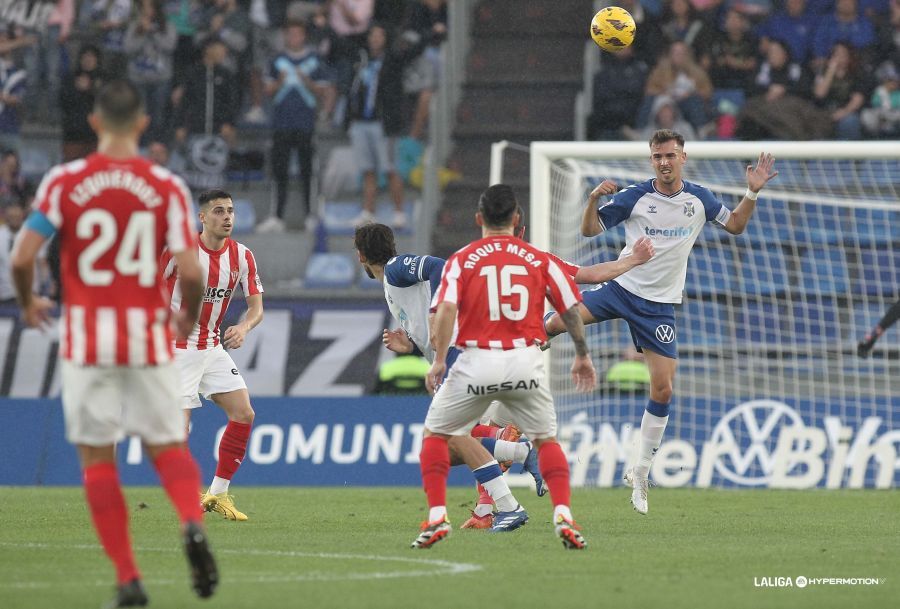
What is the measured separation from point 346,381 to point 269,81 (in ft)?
19.5

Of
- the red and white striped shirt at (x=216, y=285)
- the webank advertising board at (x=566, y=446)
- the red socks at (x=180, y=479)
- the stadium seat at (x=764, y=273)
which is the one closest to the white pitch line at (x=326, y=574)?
the red socks at (x=180, y=479)

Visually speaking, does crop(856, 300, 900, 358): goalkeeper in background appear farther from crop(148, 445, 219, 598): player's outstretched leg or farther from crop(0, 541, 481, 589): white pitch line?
crop(148, 445, 219, 598): player's outstretched leg

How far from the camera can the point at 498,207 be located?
8602 millimetres

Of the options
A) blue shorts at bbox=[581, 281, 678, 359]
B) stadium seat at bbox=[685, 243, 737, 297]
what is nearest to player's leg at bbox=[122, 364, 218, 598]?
blue shorts at bbox=[581, 281, 678, 359]

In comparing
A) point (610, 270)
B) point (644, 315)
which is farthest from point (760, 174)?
point (610, 270)

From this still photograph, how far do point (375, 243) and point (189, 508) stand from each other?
12.2ft

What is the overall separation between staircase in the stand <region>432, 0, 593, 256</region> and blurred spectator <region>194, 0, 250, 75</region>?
11.0ft

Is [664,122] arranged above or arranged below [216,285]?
above

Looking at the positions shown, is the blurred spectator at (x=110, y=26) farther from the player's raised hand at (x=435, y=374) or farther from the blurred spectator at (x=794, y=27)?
the player's raised hand at (x=435, y=374)

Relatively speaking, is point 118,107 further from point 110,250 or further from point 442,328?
point 442,328

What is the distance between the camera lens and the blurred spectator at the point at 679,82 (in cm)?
2053

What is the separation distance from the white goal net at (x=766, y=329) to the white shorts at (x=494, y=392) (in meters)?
6.44

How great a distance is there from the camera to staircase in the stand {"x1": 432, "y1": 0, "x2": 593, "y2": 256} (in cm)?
2156

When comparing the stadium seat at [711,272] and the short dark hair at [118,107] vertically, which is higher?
the short dark hair at [118,107]
